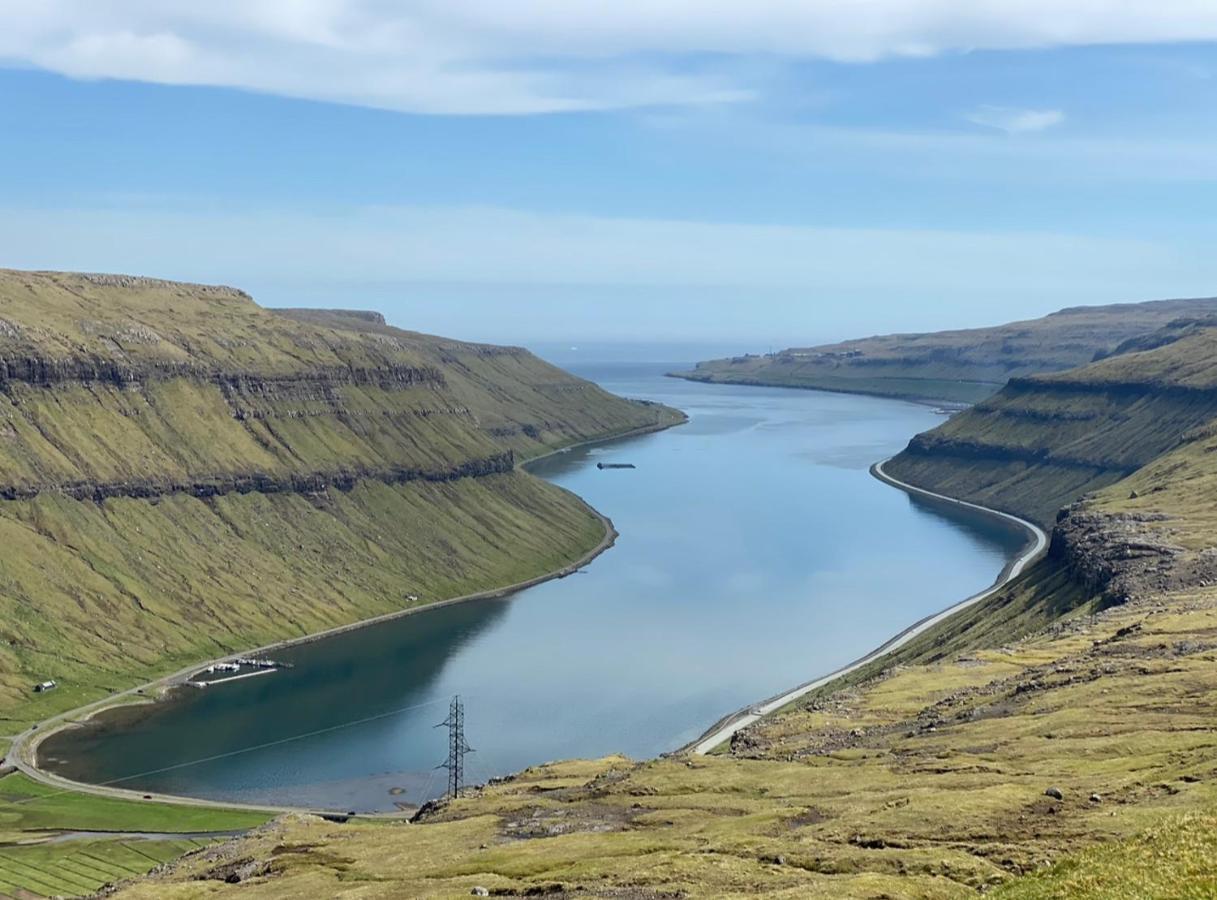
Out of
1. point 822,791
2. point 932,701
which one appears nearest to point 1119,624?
point 932,701

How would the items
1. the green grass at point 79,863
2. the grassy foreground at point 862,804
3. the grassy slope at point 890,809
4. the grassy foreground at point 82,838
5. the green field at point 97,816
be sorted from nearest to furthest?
the grassy slope at point 890,809, the grassy foreground at point 862,804, the green grass at point 79,863, the grassy foreground at point 82,838, the green field at point 97,816

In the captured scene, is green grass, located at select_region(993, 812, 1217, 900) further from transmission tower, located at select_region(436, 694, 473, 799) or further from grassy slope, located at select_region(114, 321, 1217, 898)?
transmission tower, located at select_region(436, 694, 473, 799)

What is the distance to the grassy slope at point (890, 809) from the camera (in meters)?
69.4

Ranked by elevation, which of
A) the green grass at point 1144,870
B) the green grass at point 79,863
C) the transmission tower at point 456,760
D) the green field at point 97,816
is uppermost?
the green grass at point 1144,870

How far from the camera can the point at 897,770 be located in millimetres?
109500

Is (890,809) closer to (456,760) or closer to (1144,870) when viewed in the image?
(1144,870)

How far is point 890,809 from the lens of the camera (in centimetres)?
8931

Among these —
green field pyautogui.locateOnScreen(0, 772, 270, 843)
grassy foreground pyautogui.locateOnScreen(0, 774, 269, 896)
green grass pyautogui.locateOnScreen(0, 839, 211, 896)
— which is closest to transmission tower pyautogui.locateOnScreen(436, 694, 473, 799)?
green field pyautogui.locateOnScreen(0, 772, 270, 843)

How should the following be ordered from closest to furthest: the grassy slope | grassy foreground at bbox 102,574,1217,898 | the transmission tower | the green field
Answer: the grassy slope → grassy foreground at bbox 102,574,1217,898 → the green field → the transmission tower

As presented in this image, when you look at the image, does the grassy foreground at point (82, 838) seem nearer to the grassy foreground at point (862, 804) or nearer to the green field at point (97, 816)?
the green field at point (97, 816)

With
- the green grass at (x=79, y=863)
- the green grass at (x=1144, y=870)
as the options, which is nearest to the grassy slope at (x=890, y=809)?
the green grass at (x=1144, y=870)

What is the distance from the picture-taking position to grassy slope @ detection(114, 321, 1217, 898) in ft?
228

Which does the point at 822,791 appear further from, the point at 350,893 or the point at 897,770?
the point at 350,893

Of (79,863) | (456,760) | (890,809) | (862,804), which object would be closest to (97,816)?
(79,863)
